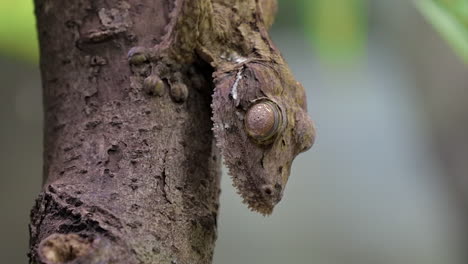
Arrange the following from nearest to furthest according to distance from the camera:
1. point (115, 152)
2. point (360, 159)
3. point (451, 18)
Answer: point (115, 152)
point (451, 18)
point (360, 159)

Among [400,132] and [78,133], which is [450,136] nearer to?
[400,132]

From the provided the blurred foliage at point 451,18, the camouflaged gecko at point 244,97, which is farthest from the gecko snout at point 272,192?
the blurred foliage at point 451,18

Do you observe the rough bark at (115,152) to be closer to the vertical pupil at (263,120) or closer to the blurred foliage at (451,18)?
the vertical pupil at (263,120)

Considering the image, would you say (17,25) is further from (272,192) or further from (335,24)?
(272,192)

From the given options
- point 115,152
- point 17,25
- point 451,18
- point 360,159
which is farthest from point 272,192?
point 360,159

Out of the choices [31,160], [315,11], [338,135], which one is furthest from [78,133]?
[338,135]

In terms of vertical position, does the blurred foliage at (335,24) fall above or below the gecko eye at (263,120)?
above
